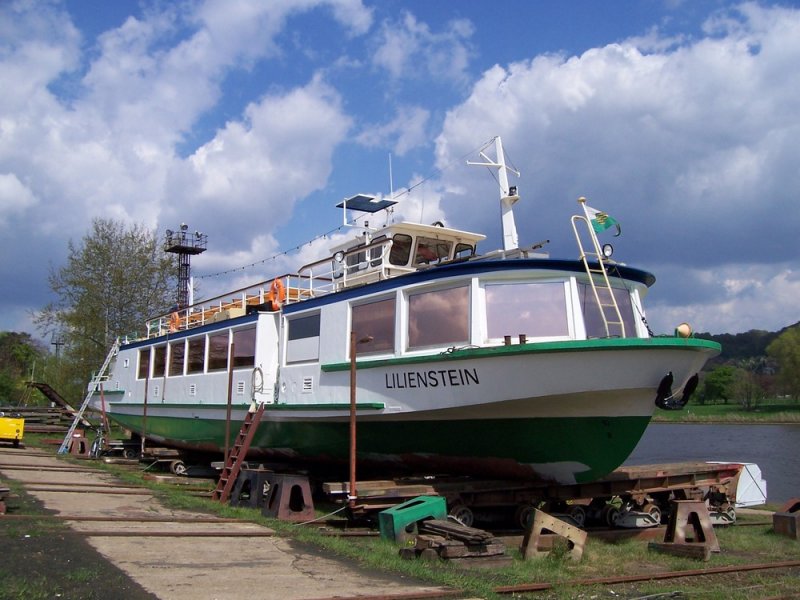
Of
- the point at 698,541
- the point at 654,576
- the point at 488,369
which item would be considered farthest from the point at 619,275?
the point at 654,576

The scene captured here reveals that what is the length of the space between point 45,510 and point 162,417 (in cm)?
738

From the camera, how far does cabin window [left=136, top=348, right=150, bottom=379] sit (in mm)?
17469

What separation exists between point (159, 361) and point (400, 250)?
7658 millimetres

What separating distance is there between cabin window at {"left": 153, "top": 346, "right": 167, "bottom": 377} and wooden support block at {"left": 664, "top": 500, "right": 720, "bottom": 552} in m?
11.5

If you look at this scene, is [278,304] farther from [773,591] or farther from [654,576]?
[773,591]

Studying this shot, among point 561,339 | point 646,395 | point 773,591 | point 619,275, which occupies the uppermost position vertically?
point 619,275

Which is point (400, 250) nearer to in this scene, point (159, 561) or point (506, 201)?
point (506, 201)

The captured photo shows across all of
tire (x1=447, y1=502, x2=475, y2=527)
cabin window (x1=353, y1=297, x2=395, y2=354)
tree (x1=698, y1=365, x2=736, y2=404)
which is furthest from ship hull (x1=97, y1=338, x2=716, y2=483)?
tree (x1=698, y1=365, x2=736, y2=404)

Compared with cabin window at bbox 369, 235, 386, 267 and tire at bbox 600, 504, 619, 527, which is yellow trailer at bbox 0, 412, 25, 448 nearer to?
cabin window at bbox 369, 235, 386, 267

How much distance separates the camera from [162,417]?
53.6 feet

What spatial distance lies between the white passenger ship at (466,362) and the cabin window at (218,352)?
3.37 ft

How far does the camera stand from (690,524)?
8.94 metres

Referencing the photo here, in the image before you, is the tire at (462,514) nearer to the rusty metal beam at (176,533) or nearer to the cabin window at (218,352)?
the rusty metal beam at (176,533)

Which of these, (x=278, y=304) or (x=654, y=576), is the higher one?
(x=278, y=304)
